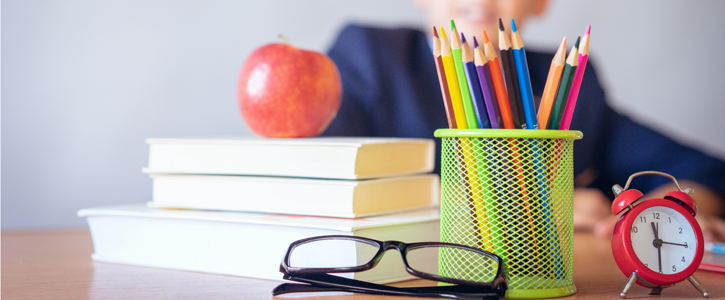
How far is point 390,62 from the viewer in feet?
3.75

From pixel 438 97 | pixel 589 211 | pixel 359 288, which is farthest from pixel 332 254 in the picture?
pixel 438 97

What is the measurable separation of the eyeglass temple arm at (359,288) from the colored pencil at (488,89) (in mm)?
113

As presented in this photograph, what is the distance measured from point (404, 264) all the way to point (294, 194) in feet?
0.43

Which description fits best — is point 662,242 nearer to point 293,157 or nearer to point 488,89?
point 488,89

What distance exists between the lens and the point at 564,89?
0.36m

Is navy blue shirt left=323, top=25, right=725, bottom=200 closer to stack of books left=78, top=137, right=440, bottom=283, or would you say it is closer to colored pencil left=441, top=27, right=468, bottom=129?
stack of books left=78, top=137, right=440, bottom=283

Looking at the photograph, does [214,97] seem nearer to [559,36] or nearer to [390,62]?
[390,62]

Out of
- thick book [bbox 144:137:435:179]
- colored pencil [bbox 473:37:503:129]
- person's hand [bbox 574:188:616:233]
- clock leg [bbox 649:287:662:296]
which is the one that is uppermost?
colored pencil [bbox 473:37:503:129]

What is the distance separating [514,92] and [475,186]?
0.23ft

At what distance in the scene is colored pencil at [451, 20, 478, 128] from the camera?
35 centimetres

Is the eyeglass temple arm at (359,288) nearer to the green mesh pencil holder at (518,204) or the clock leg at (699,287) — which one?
the green mesh pencil holder at (518,204)

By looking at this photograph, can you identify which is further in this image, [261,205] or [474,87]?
[261,205]

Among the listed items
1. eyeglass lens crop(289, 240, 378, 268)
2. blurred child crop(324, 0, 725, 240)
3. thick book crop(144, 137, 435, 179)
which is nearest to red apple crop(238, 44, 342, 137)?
thick book crop(144, 137, 435, 179)

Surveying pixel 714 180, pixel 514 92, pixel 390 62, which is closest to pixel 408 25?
pixel 390 62
